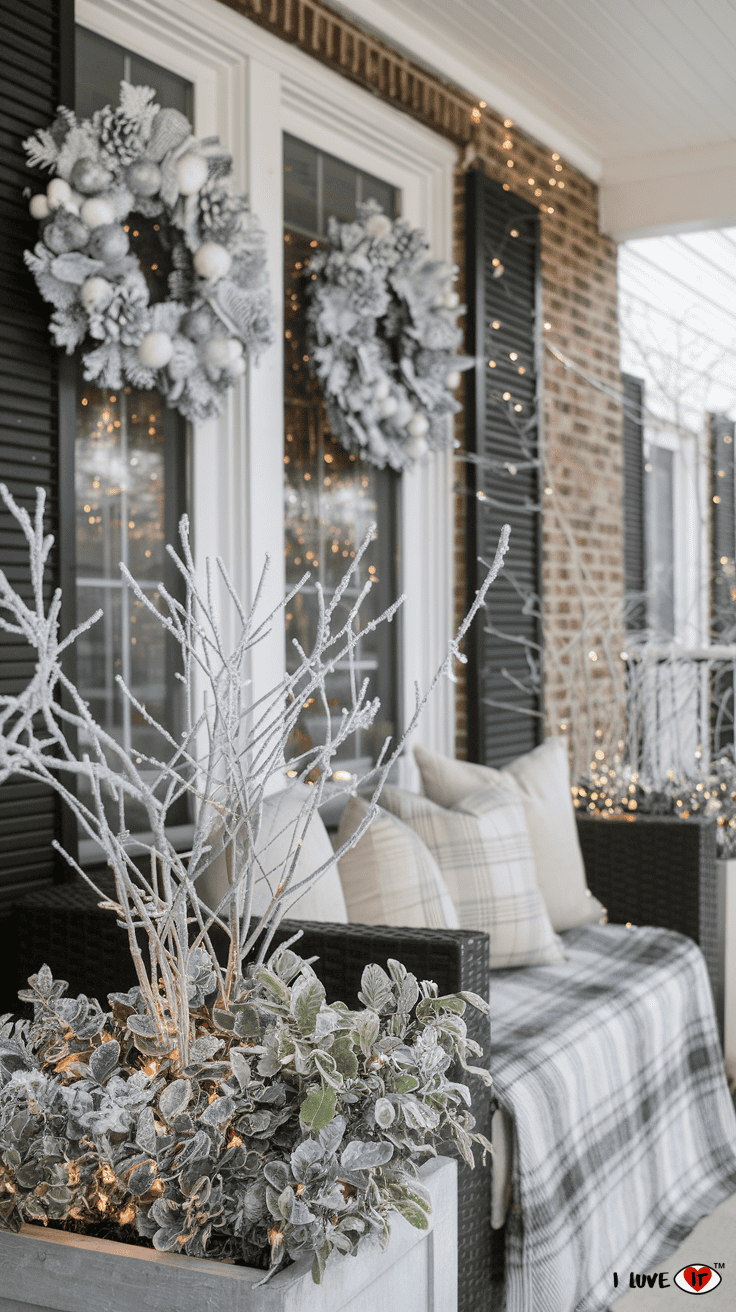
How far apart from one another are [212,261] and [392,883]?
1.32 meters

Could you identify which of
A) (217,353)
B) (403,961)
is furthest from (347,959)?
(217,353)

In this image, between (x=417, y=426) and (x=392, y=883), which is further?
(x=417, y=426)

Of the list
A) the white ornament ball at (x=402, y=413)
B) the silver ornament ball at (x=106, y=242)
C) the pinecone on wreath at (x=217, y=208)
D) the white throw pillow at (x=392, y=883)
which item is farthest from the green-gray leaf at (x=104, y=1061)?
the white ornament ball at (x=402, y=413)

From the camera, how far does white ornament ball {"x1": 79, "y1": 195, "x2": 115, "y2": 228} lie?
2.33m

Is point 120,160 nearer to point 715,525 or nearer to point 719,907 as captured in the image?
point 719,907

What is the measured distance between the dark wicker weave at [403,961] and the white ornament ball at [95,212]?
1258mm

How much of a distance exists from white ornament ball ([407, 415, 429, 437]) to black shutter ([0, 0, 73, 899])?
3.86ft

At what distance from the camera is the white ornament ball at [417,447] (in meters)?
3.42

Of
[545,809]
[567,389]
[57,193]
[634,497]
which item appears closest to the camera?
[57,193]

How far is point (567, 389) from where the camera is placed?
4.60m

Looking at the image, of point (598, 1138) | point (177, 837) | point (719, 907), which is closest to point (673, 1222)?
point (598, 1138)

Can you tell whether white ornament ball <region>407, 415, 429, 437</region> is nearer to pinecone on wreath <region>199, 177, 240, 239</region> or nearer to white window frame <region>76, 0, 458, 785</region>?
white window frame <region>76, 0, 458, 785</region>

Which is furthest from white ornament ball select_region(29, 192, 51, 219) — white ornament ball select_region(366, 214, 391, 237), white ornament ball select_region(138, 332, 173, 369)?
white ornament ball select_region(366, 214, 391, 237)

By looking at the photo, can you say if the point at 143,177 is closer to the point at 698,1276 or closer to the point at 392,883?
the point at 392,883
